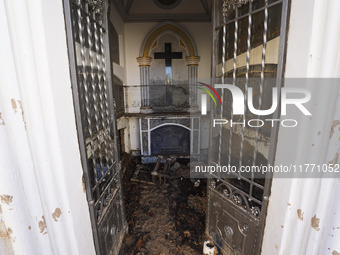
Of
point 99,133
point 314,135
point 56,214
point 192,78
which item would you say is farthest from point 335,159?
point 192,78

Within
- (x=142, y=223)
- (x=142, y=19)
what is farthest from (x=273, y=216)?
(x=142, y=19)

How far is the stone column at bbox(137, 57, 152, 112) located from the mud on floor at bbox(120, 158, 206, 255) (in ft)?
6.87

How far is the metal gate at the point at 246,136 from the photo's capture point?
1.48 metres

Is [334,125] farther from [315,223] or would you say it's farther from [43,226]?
[43,226]

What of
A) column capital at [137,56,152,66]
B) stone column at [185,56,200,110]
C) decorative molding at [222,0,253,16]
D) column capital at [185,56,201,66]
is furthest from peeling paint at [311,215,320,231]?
column capital at [137,56,152,66]

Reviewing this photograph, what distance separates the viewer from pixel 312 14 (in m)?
0.91

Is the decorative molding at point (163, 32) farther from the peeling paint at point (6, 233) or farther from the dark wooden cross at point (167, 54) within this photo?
the peeling paint at point (6, 233)

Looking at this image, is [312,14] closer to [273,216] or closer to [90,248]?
[273,216]

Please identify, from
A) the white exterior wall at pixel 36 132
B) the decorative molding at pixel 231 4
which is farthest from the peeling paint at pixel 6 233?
the decorative molding at pixel 231 4

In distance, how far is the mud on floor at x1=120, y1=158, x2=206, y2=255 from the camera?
2.35 metres

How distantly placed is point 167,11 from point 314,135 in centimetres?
532

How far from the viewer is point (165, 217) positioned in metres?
2.94

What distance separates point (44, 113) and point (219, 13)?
1815 millimetres
